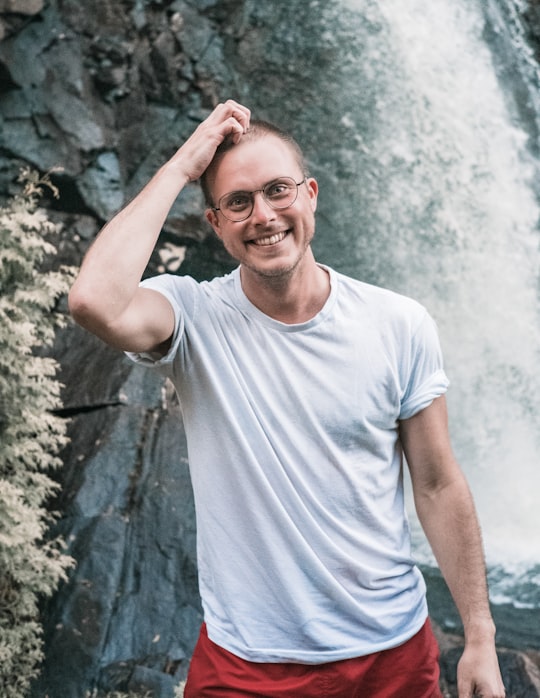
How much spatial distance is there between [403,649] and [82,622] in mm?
2773

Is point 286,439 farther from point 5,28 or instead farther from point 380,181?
point 380,181

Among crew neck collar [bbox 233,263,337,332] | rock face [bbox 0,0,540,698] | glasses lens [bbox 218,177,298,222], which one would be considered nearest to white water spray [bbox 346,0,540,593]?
rock face [bbox 0,0,540,698]

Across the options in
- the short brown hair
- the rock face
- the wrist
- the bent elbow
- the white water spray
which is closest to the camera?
the bent elbow

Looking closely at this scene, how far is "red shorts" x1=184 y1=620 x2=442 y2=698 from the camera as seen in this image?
1906 mm

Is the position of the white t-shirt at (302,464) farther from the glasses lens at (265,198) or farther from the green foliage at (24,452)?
the green foliage at (24,452)

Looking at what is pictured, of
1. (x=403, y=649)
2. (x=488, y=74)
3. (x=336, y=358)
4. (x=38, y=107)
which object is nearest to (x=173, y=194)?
(x=336, y=358)

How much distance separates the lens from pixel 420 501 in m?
2.18

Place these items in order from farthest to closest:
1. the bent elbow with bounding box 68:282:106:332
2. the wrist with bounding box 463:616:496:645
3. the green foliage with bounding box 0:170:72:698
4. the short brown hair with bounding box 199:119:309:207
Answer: the green foliage with bounding box 0:170:72:698 < the short brown hair with bounding box 199:119:309:207 < the wrist with bounding box 463:616:496:645 < the bent elbow with bounding box 68:282:106:332

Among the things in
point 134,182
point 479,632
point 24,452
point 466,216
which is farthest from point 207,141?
point 466,216

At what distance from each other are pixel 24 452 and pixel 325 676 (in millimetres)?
2973

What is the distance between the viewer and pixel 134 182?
721 centimetres

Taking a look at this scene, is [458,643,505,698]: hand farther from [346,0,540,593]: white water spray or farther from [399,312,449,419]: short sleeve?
[346,0,540,593]: white water spray

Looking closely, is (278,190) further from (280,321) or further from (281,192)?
(280,321)

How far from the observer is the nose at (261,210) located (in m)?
2.02
